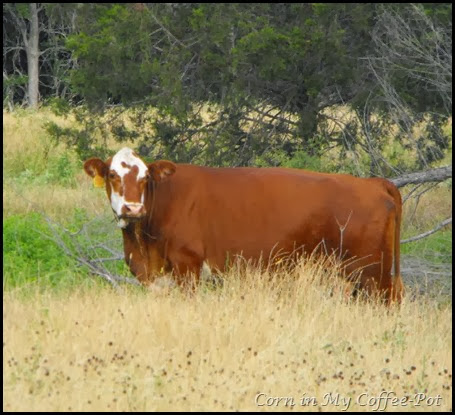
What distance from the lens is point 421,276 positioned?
8.91 meters

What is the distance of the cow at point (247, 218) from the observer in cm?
767

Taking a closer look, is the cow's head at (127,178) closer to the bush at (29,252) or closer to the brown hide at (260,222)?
the brown hide at (260,222)

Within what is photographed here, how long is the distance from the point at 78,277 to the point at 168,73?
11.7 feet

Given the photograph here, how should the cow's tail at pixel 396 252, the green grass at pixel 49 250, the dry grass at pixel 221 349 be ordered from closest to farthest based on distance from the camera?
the dry grass at pixel 221 349, the cow's tail at pixel 396 252, the green grass at pixel 49 250

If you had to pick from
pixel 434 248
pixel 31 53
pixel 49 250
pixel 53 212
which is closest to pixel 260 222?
pixel 49 250

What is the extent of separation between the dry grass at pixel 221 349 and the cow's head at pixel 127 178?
57 centimetres

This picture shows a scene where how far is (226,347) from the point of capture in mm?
6176

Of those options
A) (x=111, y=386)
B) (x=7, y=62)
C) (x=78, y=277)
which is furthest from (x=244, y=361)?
(x=7, y=62)

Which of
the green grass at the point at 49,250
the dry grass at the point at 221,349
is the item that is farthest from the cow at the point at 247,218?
the green grass at the point at 49,250

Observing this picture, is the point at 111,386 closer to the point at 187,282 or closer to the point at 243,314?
the point at 243,314

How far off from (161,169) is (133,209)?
0.45 m

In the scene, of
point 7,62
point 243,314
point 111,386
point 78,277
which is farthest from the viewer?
point 7,62

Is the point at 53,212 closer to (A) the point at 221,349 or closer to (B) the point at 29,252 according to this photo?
(B) the point at 29,252

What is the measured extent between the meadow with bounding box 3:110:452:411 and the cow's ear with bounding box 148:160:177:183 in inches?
32.5
